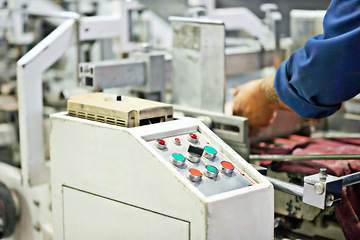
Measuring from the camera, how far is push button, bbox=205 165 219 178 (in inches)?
51.1

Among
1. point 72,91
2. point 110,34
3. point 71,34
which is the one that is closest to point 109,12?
point 110,34

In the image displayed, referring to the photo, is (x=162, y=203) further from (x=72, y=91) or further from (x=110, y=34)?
(x=110, y=34)

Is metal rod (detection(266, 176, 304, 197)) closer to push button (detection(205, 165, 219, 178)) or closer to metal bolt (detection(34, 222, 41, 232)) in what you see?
push button (detection(205, 165, 219, 178))

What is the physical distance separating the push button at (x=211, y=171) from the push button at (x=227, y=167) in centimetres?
3

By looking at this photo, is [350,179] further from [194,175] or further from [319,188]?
[194,175]

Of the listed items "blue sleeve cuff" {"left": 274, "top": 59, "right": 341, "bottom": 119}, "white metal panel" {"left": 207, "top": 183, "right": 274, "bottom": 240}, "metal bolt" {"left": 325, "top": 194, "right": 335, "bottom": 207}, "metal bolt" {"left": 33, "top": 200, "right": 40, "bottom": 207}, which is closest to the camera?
"white metal panel" {"left": 207, "top": 183, "right": 274, "bottom": 240}

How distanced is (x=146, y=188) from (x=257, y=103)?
789 millimetres

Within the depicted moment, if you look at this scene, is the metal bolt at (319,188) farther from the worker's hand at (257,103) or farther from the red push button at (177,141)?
the worker's hand at (257,103)

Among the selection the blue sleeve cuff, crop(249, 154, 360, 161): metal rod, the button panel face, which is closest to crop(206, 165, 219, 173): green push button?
the button panel face

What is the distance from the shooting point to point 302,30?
2.52 metres

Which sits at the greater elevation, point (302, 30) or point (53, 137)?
point (302, 30)

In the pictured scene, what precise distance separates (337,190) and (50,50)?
132cm

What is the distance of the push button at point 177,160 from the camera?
1.30 m

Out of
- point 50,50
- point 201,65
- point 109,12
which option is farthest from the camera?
point 109,12
